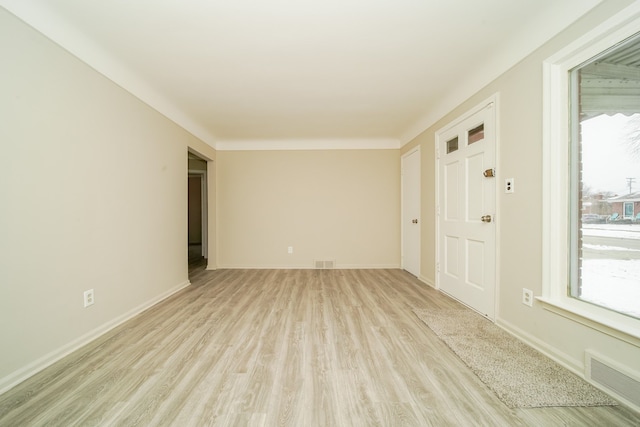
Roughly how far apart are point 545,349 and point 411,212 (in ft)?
8.52

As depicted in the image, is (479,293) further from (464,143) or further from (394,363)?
(464,143)

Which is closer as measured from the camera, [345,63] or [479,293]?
[345,63]

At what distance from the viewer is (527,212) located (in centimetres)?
186

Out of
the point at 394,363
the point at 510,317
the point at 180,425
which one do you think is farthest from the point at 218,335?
the point at 510,317

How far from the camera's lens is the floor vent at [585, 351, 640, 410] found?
1.22 meters

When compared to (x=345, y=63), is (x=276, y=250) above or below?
below

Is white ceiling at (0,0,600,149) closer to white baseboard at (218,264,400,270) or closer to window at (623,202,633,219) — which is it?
window at (623,202,633,219)

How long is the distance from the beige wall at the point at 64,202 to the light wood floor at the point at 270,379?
0.24 metres

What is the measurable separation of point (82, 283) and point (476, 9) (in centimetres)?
353

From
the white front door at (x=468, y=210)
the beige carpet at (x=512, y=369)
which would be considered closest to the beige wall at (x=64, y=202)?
the beige carpet at (x=512, y=369)

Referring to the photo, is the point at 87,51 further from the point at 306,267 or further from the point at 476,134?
the point at 306,267

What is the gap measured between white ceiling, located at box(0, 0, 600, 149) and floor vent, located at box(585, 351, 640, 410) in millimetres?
2063

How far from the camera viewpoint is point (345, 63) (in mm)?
2230

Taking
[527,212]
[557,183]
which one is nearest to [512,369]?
[527,212]
